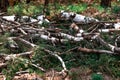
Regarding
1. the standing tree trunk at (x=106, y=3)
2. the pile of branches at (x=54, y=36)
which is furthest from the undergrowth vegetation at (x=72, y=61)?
the standing tree trunk at (x=106, y=3)

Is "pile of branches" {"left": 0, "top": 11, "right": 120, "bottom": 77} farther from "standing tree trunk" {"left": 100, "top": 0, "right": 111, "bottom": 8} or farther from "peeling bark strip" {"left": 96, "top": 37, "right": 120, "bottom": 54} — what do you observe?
"standing tree trunk" {"left": 100, "top": 0, "right": 111, "bottom": 8}

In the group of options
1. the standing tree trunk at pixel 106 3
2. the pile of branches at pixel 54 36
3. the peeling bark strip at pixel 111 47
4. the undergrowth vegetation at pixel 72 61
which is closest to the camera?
the undergrowth vegetation at pixel 72 61

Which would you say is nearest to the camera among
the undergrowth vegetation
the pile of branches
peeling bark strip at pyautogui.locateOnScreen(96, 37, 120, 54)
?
the undergrowth vegetation

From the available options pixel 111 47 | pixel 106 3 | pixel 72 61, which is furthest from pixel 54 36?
pixel 106 3

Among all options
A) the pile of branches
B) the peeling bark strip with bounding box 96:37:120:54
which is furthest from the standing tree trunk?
the peeling bark strip with bounding box 96:37:120:54

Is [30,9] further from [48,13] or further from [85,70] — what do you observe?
[85,70]

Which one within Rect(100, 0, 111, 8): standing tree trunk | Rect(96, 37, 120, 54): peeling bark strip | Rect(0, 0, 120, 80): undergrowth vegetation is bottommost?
Rect(100, 0, 111, 8): standing tree trunk

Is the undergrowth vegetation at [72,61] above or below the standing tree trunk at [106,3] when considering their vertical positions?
above

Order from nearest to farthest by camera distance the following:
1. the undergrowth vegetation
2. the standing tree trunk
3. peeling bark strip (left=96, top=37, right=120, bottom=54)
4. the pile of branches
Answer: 1. the undergrowth vegetation
2. peeling bark strip (left=96, top=37, right=120, bottom=54)
3. the pile of branches
4. the standing tree trunk

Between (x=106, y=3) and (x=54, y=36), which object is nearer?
(x=54, y=36)

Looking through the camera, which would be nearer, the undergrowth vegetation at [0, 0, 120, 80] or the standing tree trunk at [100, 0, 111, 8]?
the undergrowth vegetation at [0, 0, 120, 80]

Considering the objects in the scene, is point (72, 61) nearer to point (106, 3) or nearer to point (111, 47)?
point (111, 47)

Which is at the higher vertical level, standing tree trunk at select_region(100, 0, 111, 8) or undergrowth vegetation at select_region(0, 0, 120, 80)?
undergrowth vegetation at select_region(0, 0, 120, 80)

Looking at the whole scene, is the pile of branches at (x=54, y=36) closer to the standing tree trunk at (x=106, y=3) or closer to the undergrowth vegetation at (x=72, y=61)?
the undergrowth vegetation at (x=72, y=61)
